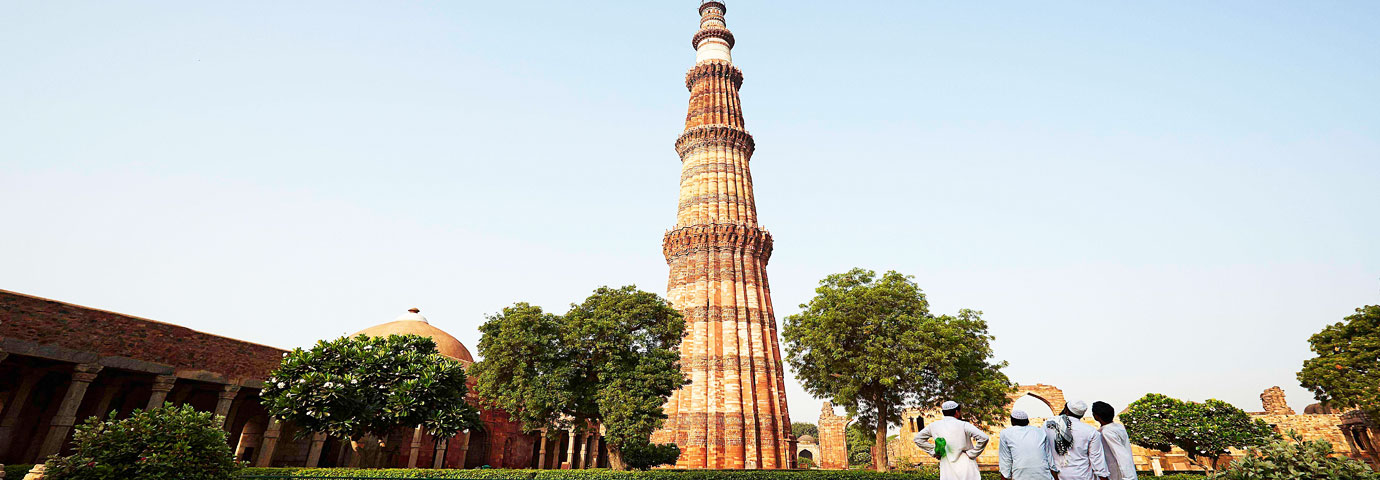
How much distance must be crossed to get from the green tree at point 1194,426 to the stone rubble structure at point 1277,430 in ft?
4.43

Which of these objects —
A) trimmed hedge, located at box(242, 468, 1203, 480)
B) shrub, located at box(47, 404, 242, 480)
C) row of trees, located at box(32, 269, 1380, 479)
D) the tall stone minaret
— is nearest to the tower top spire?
the tall stone minaret

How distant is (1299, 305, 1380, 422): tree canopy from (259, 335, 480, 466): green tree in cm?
3212

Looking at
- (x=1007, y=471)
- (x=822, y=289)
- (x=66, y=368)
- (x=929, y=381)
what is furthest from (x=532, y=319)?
(x=1007, y=471)

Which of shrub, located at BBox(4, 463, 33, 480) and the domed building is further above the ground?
the domed building

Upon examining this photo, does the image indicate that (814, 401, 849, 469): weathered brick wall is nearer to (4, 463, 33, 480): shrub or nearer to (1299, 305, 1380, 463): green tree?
(1299, 305, 1380, 463): green tree

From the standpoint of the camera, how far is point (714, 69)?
131ft

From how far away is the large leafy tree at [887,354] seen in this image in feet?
73.9

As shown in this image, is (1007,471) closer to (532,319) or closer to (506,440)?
(532,319)

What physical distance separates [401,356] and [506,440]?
1730 centimetres

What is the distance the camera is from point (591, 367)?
21656 mm

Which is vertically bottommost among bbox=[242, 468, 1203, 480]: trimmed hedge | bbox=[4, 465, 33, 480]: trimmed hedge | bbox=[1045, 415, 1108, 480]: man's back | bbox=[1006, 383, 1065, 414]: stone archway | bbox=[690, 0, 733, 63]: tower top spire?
bbox=[4, 465, 33, 480]: trimmed hedge

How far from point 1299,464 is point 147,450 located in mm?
21795

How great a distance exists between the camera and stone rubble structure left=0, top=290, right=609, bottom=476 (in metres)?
17.0

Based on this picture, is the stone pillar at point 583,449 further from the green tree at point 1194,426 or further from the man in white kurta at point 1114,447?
the green tree at point 1194,426
